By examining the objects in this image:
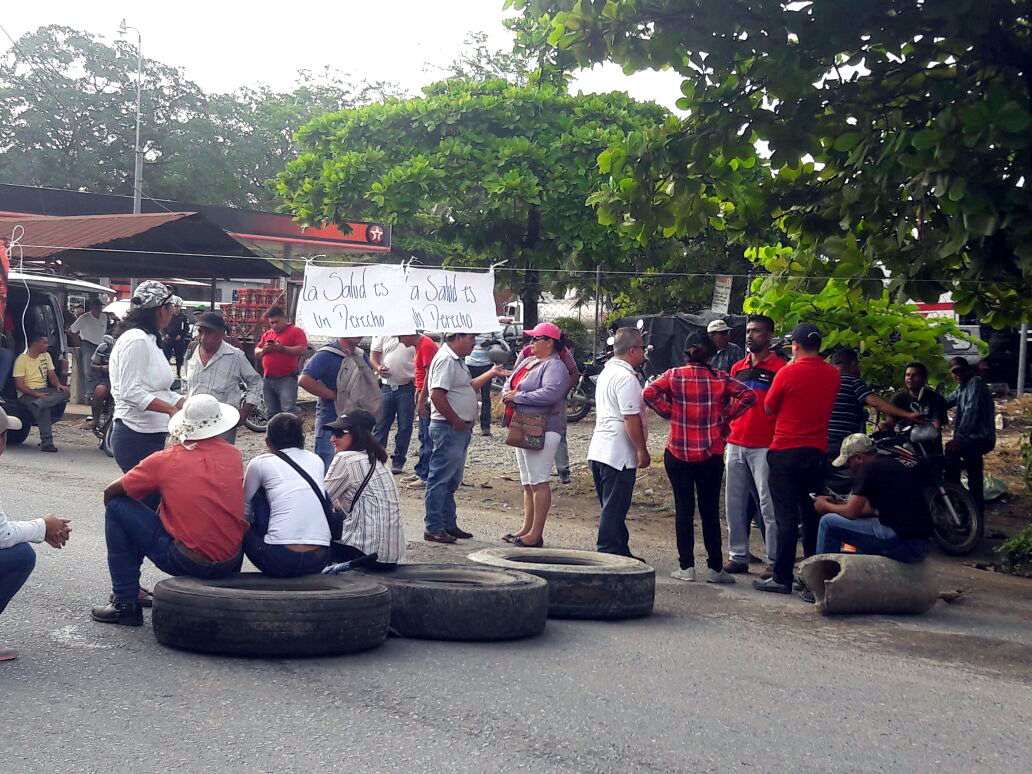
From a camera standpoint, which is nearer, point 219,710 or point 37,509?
point 219,710

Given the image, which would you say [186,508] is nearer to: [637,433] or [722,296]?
[637,433]

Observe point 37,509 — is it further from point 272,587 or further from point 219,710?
point 219,710

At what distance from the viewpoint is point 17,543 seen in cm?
561

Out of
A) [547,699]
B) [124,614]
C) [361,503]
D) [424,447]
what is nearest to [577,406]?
[424,447]

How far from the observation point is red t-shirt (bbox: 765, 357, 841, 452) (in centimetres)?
819

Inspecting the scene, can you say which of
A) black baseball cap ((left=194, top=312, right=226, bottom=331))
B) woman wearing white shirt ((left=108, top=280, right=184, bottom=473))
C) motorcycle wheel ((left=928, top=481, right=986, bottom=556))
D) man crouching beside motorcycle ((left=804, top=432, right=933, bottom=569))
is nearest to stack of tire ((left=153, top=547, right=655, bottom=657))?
man crouching beside motorcycle ((left=804, top=432, right=933, bottom=569))

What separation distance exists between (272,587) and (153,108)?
49.2m

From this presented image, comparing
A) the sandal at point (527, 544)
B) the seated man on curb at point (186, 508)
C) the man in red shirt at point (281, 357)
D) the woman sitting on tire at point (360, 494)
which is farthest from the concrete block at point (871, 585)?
the man in red shirt at point (281, 357)

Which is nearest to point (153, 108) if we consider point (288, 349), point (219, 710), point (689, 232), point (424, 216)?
point (424, 216)

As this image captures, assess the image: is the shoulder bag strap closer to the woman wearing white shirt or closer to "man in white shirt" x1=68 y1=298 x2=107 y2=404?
the woman wearing white shirt

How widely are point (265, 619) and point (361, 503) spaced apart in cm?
137

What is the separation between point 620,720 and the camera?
202 inches

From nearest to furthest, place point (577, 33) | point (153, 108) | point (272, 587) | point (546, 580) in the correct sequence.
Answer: point (272, 587)
point (546, 580)
point (577, 33)
point (153, 108)

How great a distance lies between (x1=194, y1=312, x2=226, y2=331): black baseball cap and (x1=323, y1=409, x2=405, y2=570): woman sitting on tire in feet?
8.14
